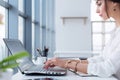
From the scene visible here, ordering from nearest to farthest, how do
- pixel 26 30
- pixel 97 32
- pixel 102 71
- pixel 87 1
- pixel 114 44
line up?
1. pixel 102 71
2. pixel 114 44
3. pixel 26 30
4. pixel 87 1
5. pixel 97 32

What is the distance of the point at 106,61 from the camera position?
4.49ft

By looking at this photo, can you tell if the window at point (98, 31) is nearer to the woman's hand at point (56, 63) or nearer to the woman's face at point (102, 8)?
the woman's face at point (102, 8)

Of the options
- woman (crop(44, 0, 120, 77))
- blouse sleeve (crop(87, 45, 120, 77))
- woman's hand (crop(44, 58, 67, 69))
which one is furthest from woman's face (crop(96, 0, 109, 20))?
woman's hand (crop(44, 58, 67, 69))

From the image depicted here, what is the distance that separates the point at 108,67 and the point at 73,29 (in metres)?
→ 4.91

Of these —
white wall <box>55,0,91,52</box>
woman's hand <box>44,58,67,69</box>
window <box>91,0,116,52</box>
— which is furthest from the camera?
window <box>91,0,116,52</box>

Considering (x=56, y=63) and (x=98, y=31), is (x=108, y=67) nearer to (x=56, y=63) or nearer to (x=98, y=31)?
(x=56, y=63)

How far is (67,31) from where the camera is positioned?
6238 millimetres

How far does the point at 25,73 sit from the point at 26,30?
140 centimetres

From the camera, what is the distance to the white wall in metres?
6.19

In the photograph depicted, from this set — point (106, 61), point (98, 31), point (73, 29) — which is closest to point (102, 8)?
point (106, 61)

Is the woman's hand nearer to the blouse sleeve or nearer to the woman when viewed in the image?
the woman

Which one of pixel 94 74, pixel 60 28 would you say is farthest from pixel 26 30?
pixel 60 28

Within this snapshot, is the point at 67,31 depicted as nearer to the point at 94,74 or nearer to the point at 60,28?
the point at 60,28

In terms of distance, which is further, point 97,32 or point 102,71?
point 97,32
